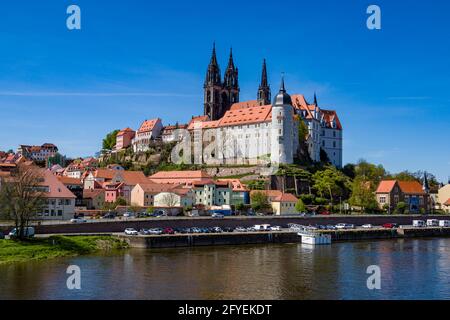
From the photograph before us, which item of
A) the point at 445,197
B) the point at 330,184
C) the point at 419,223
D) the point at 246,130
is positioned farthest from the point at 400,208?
the point at 246,130

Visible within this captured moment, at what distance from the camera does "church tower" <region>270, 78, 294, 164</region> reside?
110375 mm

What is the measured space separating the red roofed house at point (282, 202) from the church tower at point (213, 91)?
57.2m

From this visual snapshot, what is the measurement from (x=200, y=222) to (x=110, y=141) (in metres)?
105

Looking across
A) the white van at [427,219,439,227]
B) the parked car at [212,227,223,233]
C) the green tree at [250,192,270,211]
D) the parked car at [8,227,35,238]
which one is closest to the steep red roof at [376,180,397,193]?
the white van at [427,219,439,227]

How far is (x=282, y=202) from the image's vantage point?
91.4 metres

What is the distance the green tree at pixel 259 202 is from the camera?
90119 millimetres

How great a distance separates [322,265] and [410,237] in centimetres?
3793

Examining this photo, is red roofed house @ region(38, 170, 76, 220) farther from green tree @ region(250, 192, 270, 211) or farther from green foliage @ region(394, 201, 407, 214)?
green foliage @ region(394, 201, 407, 214)

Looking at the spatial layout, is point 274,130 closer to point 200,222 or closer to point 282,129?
point 282,129

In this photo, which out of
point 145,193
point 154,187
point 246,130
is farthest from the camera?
point 246,130

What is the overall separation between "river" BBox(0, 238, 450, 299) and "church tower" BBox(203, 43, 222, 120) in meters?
94.3

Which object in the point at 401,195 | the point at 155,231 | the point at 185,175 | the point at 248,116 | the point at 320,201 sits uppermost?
the point at 248,116

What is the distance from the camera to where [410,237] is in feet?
258

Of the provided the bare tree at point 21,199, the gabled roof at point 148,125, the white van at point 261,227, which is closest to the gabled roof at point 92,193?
the white van at point 261,227
